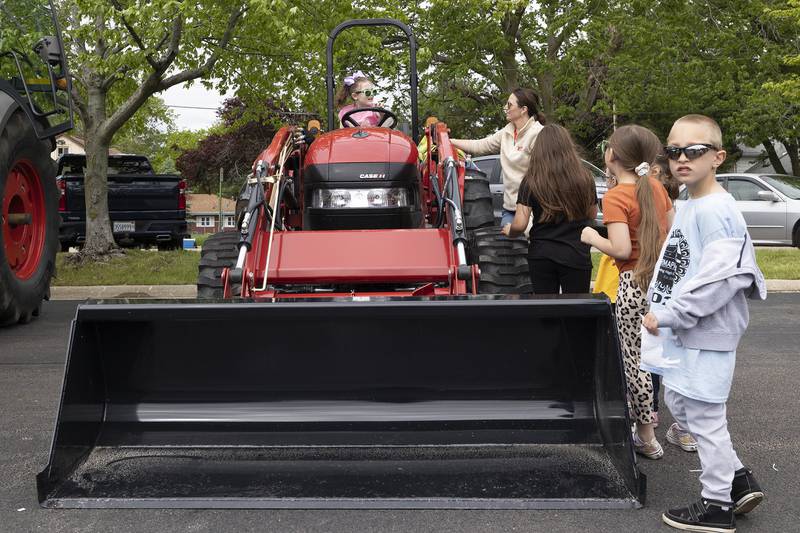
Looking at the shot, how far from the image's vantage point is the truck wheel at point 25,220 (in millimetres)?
7582

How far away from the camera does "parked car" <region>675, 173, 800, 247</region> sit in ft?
53.5

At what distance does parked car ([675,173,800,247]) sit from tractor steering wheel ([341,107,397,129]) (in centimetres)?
1099

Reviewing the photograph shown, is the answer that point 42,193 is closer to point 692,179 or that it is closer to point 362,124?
point 362,124

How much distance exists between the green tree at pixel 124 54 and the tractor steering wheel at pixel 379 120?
456 centimetres

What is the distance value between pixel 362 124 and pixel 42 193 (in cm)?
351

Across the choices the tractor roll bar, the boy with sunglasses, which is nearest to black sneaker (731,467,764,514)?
the boy with sunglasses

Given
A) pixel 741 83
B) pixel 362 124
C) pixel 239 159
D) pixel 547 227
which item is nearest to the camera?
pixel 547 227

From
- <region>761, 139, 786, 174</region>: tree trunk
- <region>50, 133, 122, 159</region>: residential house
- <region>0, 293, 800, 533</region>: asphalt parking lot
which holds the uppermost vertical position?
<region>50, 133, 122, 159</region>: residential house

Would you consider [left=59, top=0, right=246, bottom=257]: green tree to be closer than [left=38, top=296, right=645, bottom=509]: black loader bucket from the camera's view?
No

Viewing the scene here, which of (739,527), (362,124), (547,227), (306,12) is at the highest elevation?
(306,12)

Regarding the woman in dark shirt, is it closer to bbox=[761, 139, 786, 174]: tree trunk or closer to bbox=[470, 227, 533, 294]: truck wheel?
bbox=[470, 227, 533, 294]: truck wheel

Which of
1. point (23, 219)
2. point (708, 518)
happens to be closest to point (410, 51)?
point (23, 219)

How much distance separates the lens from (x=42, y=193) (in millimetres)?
8523

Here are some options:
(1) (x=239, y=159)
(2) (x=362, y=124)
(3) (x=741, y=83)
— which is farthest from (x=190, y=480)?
(1) (x=239, y=159)
